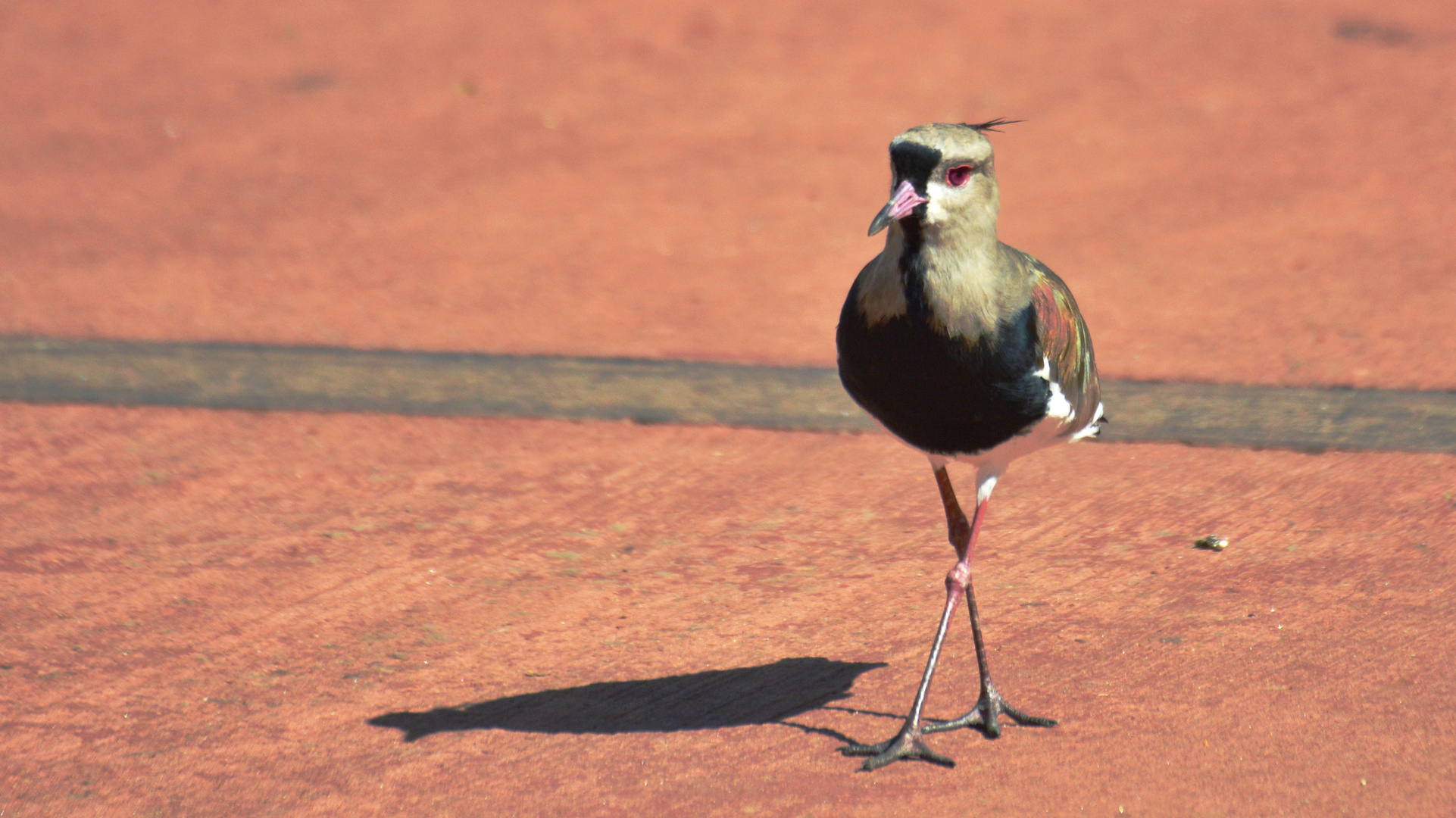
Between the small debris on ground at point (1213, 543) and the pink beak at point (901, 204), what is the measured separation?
2.55 m

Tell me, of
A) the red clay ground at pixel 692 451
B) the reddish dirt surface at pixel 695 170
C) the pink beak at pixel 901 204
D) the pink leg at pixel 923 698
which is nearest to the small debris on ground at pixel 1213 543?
the red clay ground at pixel 692 451

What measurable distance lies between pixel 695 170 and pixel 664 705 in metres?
7.43

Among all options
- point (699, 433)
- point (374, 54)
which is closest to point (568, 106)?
point (374, 54)

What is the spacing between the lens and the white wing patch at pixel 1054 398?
4127mm

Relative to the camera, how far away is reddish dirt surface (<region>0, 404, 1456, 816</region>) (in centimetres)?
419

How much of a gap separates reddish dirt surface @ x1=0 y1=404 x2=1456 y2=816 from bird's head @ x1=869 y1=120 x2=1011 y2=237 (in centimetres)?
159

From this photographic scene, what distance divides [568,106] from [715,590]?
26.9ft

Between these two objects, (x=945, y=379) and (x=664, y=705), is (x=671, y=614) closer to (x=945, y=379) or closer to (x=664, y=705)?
(x=664, y=705)

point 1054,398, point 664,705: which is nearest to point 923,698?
point 664,705

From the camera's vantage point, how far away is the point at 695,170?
1155cm

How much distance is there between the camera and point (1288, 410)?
7.14 meters

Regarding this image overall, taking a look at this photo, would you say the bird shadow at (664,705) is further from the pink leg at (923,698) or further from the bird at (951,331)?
the bird at (951,331)

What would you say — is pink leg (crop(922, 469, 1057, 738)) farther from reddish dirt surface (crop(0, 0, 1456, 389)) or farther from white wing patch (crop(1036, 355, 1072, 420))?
reddish dirt surface (crop(0, 0, 1456, 389))

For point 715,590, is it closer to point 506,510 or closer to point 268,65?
point 506,510
